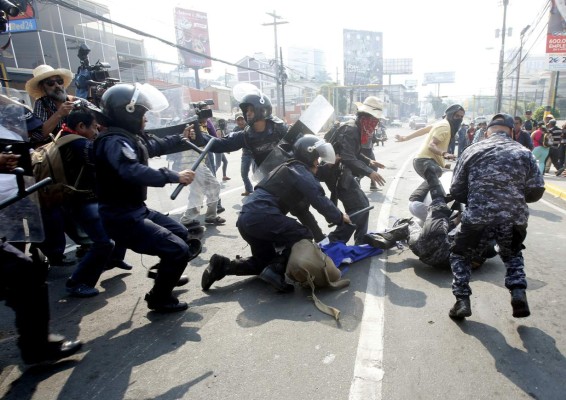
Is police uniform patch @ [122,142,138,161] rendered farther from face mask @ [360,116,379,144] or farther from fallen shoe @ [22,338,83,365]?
face mask @ [360,116,379,144]

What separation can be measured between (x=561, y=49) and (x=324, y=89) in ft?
137

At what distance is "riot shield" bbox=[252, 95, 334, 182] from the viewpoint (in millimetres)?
4438

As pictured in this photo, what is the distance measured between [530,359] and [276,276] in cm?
202

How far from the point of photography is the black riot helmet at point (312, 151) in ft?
12.5

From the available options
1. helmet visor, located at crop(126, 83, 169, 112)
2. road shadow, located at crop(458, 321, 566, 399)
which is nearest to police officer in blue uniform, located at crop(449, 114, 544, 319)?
road shadow, located at crop(458, 321, 566, 399)

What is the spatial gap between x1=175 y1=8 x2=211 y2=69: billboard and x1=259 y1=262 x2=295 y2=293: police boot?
48.4m

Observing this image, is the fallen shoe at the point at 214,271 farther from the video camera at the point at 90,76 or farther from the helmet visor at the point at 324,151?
the video camera at the point at 90,76

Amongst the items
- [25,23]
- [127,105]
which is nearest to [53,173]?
[127,105]

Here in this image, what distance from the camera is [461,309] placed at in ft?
9.71

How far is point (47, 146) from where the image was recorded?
3.83 m

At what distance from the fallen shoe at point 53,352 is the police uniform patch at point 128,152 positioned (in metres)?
1.33

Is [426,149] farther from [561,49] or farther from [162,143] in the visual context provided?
[561,49]

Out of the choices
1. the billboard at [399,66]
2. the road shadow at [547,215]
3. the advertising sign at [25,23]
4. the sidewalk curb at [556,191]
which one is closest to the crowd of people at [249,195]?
the road shadow at [547,215]

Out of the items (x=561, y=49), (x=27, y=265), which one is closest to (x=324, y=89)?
(x=561, y=49)
